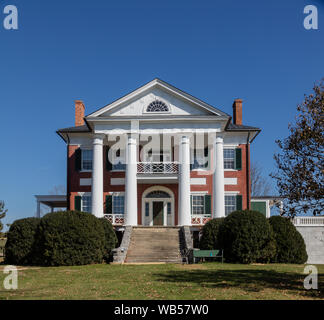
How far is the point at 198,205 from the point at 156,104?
7242mm

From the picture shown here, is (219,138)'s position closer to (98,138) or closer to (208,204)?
(208,204)

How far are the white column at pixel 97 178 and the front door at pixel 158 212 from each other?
3.96 meters

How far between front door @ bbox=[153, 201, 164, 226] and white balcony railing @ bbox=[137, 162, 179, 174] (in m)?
2.35

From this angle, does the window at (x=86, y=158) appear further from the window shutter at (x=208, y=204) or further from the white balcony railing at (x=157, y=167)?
the window shutter at (x=208, y=204)

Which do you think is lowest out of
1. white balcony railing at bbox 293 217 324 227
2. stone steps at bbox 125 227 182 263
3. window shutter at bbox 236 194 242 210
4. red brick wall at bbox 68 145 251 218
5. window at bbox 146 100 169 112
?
stone steps at bbox 125 227 182 263

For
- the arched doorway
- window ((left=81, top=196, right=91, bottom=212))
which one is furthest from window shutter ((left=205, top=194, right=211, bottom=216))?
window ((left=81, top=196, right=91, bottom=212))

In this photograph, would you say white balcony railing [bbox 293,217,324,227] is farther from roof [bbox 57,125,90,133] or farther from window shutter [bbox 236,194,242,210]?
roof [bbox 57,125,90,133]

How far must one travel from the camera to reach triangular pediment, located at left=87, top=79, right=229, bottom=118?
26.7m

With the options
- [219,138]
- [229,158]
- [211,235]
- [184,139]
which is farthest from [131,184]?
[229,158]

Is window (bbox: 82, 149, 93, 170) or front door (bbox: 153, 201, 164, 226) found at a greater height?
window (bbox: 82, 149, 93, 170)

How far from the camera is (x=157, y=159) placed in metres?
28.6

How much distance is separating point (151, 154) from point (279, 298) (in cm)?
1898

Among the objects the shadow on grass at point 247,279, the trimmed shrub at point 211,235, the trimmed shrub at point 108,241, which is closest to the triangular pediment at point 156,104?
the trimmed shrub at point 211,235

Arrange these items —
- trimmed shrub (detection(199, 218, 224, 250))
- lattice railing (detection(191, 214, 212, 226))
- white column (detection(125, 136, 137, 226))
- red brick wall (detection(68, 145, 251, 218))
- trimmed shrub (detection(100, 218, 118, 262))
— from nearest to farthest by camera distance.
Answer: trimmed shrub (detection(100, 218, 118, 262)), trimmed shrub (detection(199, 218, 224, 250)), white column (detection(125, 136, 137, 226)), lattice railing (detection(191, 214, 212, 226)), red brick wall (detection(68, 145, 251, 218))
